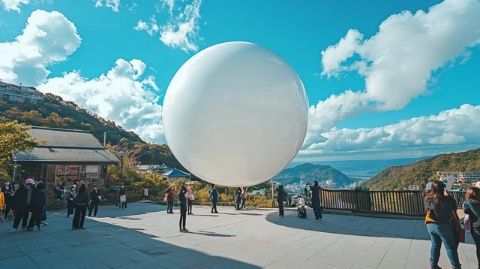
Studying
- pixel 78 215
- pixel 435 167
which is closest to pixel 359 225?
pixel 78 215

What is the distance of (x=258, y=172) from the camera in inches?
335

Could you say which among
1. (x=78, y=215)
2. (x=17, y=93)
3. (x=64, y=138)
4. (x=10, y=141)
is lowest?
(x=78, y=215)

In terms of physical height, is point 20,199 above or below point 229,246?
above

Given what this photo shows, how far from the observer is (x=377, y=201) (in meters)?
12.3

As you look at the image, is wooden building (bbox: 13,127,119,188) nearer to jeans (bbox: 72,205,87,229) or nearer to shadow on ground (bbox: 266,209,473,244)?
jeans (bbox: 72,205,87,229)

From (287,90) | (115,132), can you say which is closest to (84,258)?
(287,90)

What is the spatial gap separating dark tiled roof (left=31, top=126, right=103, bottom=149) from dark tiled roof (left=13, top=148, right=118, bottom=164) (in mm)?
804

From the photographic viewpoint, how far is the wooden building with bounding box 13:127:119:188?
2073cm

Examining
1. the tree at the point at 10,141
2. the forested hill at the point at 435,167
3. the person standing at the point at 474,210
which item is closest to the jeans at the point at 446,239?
the person standing at the point at 474,210

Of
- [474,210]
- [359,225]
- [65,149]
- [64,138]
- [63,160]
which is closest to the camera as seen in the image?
[474,210]

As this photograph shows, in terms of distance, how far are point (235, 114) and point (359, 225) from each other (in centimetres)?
606

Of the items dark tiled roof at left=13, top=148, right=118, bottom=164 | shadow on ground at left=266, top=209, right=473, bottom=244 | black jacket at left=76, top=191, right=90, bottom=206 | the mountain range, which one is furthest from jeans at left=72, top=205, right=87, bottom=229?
the mountain range

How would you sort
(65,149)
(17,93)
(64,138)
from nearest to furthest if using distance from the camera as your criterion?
(65,149), (64,138), (17,93)

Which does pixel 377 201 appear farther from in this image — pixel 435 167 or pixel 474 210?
pixel 435 167
